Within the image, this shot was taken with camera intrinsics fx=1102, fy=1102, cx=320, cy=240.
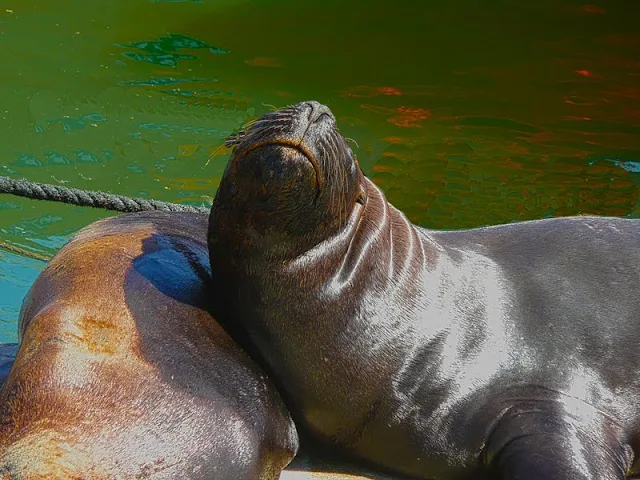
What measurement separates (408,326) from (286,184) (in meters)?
0.77

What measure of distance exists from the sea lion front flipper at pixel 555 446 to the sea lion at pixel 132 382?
0.71 metres

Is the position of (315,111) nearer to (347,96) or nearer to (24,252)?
(24,252)

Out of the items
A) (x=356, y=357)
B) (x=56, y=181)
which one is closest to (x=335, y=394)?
(x=356, y=357)

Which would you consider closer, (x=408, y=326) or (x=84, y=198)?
(x=408, y=326)

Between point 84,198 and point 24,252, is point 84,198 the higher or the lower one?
the higher one

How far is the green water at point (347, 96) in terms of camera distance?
792 cm

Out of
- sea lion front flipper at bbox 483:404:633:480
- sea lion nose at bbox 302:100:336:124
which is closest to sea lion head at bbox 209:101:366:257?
sea lion nose at bbox 302:100:336:124

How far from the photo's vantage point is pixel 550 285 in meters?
4.20

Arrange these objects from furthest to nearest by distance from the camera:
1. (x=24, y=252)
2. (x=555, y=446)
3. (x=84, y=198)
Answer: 1. (x=24, y=252)
2. (x=84, y=198)
3. (x=555, y=446)

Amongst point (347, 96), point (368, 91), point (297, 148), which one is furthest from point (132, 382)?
point (368, 91)

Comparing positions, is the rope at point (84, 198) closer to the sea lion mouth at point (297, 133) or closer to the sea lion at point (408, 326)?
the sea lion at point (408, 326)

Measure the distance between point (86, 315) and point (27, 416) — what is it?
1.58ft

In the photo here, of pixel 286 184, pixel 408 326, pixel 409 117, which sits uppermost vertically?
pixel 286 184

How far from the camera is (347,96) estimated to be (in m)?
9.69
